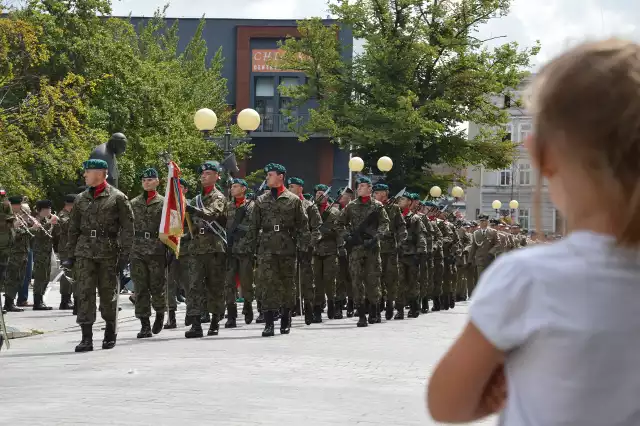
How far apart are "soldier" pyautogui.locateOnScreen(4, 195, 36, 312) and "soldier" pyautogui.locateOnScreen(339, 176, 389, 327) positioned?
21.5ft

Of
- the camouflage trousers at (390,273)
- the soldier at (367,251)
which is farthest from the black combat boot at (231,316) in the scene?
the camouflage trousers at (390,273)

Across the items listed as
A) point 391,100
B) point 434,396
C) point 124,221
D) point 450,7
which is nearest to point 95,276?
point 124,221

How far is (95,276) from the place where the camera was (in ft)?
42.0

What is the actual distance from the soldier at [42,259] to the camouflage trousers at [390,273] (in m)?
6.45

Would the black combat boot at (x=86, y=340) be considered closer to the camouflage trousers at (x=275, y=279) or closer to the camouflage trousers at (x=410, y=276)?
the camouflage trousers at (x=275, y=279)

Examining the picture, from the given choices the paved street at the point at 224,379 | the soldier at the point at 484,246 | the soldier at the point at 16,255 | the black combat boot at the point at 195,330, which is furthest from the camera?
the soldier at the point at 484,246

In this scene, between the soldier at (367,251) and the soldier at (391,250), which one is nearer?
the soldier at (367,251)

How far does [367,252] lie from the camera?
1833cm

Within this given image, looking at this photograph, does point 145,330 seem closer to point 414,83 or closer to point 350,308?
point 350,308

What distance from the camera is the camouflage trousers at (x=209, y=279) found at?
49.8ft

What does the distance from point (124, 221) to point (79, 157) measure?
50.6 feet

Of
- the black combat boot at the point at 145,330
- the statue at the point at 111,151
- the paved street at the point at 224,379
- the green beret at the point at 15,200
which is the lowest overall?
the paved street at the point at 224,379

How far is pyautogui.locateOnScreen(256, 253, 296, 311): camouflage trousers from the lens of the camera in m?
15.0

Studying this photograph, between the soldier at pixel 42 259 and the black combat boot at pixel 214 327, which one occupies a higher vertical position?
the soldier at pixel 42 259
